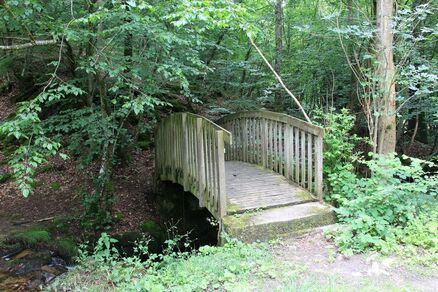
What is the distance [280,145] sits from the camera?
19.8ft

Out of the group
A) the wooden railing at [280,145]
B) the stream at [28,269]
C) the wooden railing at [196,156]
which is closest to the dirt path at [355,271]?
the wooden railing at [196,156]

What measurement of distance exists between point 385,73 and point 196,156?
10.4 ft

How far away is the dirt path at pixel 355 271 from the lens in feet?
10.3

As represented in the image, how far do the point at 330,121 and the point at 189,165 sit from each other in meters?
2.46

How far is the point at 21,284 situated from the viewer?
510cm

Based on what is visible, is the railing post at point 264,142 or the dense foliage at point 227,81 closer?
the dense foliage at point 227,81

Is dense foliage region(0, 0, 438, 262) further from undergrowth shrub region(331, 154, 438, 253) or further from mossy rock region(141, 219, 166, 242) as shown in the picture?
mossy rock region(141, 219, 166, 242)

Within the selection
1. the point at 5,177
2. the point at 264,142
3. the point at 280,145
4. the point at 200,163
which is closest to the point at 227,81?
the point at 264,142

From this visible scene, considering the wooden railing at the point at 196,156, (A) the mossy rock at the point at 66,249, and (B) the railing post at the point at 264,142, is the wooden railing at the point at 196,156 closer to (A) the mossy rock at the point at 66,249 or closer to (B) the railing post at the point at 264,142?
(B) the railing post at the point at 264,142

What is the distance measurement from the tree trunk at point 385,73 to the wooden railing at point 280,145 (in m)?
1.16

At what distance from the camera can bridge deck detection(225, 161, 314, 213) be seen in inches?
198

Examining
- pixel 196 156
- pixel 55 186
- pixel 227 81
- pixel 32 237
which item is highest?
pixel 227 81

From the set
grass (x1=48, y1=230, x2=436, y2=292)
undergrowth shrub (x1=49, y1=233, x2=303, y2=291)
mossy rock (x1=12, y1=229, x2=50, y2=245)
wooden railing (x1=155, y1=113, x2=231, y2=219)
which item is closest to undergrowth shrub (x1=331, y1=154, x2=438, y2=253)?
grass (x1=48, y1=230, x2=436, y2=292)

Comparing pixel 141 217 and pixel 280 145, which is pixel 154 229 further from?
pixel 280 145
